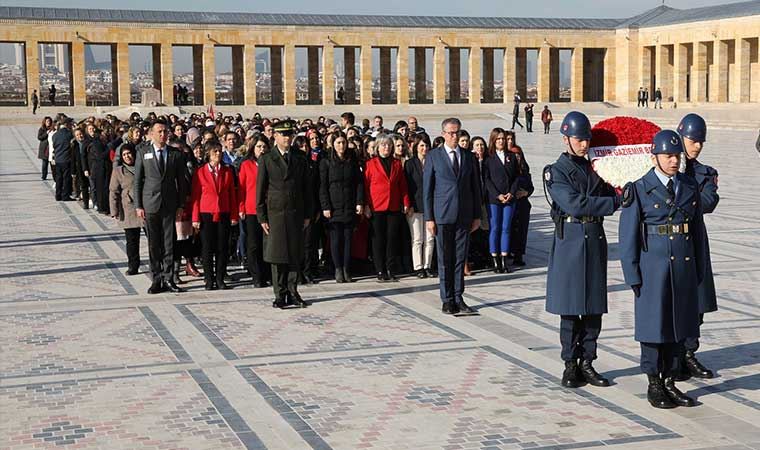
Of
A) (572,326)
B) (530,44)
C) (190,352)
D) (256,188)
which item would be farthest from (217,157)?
(530,44)

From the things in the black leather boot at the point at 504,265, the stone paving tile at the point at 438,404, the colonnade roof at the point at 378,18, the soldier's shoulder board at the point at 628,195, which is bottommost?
the stone paving tile at the point at 438,404

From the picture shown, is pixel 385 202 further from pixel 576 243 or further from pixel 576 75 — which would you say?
pixel 576 75

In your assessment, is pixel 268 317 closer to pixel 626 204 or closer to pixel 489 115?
pixel 626 204

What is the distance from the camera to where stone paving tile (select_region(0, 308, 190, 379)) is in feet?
26.7

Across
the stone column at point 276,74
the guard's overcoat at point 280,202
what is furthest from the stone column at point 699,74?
the guard's overcoat at point 280,202

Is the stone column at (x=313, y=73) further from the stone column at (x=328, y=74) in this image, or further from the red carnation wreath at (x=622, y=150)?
the red carnation wreath at (x=622, y=150)

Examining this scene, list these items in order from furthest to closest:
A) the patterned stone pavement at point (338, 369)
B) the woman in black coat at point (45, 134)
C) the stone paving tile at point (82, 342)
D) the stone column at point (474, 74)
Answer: the stone column at point (474, 74), the woman in black coat at point (45, 134), the stone paving tile at point (82, 342), the patterned stone pavement at point (338, 369)

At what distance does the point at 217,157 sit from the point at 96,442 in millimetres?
5266

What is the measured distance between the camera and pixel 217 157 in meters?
11.2

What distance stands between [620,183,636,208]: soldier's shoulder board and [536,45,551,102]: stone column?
189ft

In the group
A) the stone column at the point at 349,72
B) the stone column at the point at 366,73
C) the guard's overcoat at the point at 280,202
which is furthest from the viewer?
the stone column at the point at 349,72

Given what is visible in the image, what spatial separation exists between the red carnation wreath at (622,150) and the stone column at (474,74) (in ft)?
183

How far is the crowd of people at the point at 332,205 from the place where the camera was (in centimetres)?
1109

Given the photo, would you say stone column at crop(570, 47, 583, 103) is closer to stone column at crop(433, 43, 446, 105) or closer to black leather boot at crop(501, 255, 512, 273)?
stone column at crop(433, 43, 446, 105)
